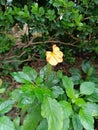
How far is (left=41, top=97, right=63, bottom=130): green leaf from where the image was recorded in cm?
183

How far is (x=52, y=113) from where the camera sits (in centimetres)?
184

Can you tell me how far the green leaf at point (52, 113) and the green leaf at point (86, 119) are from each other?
0.17m

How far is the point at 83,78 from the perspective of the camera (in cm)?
260

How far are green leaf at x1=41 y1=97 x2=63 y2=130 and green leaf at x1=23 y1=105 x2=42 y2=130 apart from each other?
0.49ft

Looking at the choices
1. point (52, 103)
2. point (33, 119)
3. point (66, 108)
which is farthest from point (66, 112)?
point (33, 119)

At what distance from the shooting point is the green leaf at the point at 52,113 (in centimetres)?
183

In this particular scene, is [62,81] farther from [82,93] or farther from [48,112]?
[48,112]

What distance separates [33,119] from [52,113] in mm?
216

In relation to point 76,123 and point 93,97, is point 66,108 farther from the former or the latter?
point 93,97

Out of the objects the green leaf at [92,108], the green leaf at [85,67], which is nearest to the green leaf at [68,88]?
the green leaf at [92,108]

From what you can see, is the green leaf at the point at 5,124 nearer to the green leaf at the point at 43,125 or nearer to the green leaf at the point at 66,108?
the green leaf at the point at 43,125

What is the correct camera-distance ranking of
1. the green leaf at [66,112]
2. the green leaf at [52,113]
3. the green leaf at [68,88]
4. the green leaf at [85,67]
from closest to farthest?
the green leaf at [52,113]
the green leaf at [66,112]
the green leaf at [68,88]
the green leaf at [85,67]

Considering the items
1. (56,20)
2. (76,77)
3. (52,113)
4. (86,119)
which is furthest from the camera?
(76,77)

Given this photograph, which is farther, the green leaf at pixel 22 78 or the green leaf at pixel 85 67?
the green leaf at pixel 85 67
